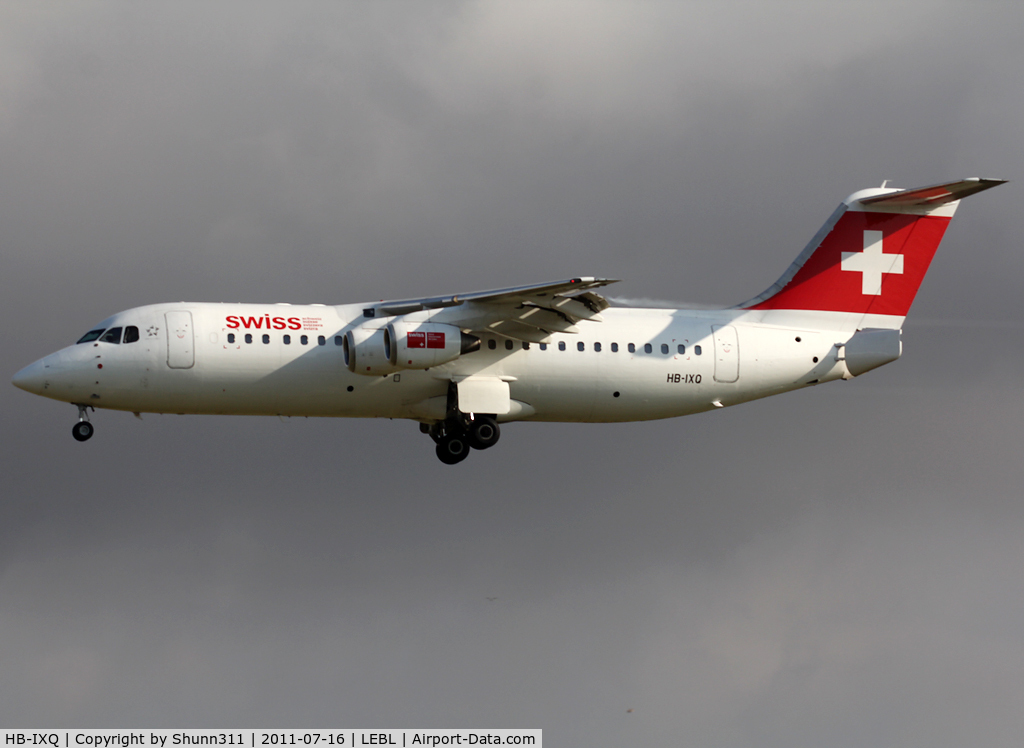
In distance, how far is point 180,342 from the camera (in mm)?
26594

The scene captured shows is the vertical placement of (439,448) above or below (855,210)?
below

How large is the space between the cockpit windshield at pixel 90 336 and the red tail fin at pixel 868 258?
12.7 meters

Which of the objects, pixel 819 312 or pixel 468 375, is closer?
pixel 468 375

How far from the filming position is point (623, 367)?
2844cm

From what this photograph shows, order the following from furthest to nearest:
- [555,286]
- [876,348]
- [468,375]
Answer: [876,348] → [468,375] → [555,286]

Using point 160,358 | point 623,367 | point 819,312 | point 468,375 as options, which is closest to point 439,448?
point 468,375

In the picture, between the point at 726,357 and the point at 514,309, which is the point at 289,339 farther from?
the point at 726,357

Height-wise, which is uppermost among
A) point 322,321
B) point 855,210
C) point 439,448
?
point 855,210

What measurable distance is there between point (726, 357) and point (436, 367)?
19.2 feet

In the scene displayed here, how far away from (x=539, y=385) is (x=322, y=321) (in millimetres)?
4247

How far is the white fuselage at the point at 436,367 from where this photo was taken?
1046 inches

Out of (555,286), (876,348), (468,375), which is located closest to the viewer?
(555,286)

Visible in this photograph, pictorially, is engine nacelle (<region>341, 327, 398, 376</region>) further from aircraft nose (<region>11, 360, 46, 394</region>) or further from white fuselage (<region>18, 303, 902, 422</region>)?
aircraft nose (<region>11, 360, 46, 394</region>)

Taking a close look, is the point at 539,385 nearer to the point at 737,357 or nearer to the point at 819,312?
the point at 737,357
